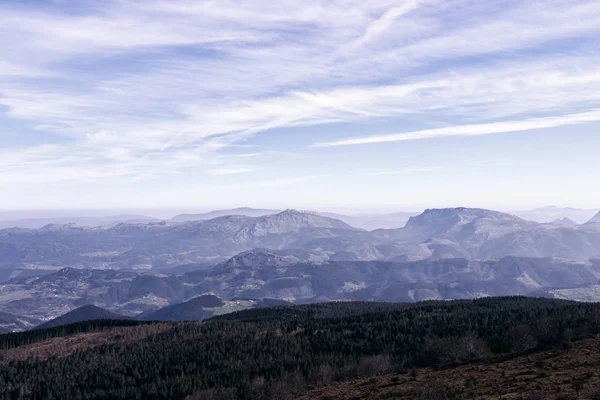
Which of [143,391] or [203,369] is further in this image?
[203,369]

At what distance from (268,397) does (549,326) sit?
2739 inches

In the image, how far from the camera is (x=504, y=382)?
70.8 m

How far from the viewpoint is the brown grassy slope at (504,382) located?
2467 inches

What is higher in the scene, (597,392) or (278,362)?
(597,392)

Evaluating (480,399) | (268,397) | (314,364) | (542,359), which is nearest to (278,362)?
(314,364)

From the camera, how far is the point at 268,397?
406ft

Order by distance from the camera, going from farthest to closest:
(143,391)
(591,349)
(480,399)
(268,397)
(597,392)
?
(143,391) → (268,397) → (591,349) → (480,399) → (597,392)

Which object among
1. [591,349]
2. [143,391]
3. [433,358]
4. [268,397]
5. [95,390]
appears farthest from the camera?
[95,390]

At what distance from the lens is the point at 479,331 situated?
608 ft

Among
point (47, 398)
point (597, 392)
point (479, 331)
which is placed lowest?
point (47, 398)

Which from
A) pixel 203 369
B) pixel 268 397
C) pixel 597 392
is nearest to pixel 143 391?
pixel 203 369

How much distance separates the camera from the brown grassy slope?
2467 inches

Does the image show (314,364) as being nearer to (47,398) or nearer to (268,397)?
(268,397)

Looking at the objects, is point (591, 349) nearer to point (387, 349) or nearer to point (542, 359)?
point (542, 359)
